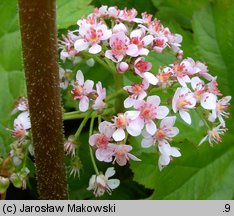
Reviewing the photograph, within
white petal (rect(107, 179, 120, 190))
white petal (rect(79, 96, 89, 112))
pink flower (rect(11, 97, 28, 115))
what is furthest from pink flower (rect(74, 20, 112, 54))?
white petal (rect(107, 179, 120, 190))

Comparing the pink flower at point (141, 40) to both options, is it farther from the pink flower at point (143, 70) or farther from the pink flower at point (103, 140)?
the pink flower at point (103, 140)

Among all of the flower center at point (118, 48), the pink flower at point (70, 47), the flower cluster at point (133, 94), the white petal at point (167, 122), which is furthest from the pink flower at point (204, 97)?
the pink flower at point (70, 47)

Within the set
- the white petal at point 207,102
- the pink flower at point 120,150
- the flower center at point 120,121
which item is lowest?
the pink flower at point 120,150

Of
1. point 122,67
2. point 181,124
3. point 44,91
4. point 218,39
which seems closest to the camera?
point 44,91

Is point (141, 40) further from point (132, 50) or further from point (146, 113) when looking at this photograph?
point (146, 113)

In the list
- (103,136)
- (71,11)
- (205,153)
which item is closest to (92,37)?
(103,136)
